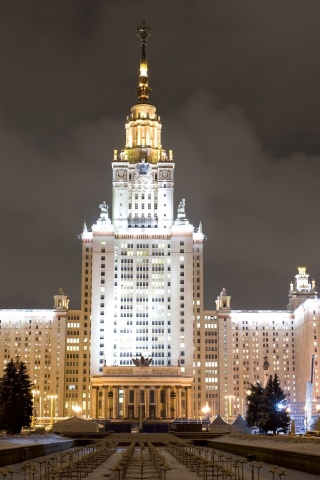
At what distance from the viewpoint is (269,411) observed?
107 metres

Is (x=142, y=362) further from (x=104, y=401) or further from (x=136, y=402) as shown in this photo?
(x=104, y=401)

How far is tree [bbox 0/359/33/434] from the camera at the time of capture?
100 m

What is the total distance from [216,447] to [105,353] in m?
113

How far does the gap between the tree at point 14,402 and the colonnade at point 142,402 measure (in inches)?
3376

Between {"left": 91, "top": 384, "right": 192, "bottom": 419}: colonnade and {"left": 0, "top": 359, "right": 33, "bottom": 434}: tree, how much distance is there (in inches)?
3376

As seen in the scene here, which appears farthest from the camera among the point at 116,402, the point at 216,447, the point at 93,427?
the point at 116,402

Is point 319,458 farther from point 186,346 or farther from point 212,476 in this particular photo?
point 186,346

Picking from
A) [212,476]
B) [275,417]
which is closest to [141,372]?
[275,417]

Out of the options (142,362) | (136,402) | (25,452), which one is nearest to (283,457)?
(25,452)

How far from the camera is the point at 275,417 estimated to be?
106000mm

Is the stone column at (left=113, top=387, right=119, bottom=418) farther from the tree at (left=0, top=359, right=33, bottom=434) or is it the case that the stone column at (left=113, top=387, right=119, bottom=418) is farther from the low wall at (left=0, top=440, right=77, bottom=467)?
the low wall at (left=0, top=440, right=77, bottom=467)

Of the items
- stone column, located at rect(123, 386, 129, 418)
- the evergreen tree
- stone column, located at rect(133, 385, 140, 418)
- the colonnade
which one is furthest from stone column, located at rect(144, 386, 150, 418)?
the evergreen tree

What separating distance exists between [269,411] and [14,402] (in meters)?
32.9

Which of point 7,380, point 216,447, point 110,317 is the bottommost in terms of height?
point 216,447
